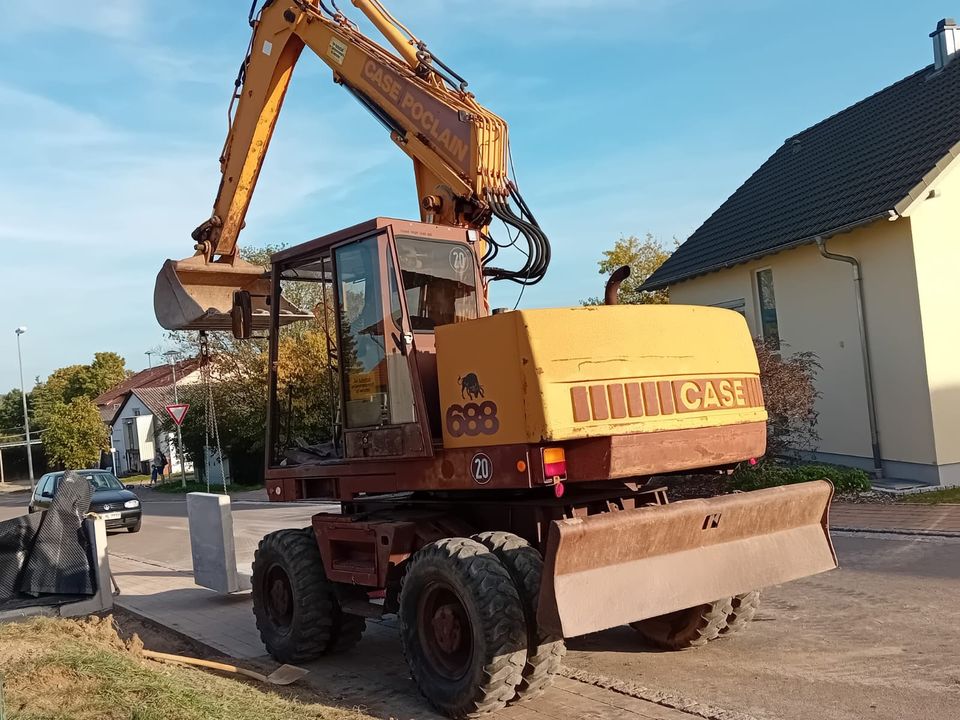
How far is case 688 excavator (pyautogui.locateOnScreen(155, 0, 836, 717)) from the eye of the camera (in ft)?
16.5

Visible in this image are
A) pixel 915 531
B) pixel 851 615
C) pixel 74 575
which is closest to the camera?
pixel 851 615

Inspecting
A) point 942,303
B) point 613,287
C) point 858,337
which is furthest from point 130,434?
point 613,287

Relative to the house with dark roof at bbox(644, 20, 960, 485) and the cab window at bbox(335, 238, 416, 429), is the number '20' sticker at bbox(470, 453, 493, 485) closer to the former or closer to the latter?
the cab window at bbox(335, 238, 416, 429)

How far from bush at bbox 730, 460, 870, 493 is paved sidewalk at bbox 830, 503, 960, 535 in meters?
0.72

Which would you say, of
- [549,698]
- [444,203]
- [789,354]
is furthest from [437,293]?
[789,354]

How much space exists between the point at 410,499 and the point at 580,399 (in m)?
1.93

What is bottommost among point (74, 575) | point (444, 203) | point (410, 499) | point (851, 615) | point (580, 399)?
point (851, 615)

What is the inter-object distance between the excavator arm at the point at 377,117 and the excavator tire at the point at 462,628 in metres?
2.52

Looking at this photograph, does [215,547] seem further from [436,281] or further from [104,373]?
[104,373]

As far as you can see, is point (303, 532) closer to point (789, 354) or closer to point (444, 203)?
point (444, 203)

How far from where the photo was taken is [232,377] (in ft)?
100

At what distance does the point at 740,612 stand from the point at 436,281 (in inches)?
121

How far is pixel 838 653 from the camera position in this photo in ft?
19.4

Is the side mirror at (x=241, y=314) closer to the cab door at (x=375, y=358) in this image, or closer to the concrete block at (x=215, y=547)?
the cab door at (x=375, y=358)
